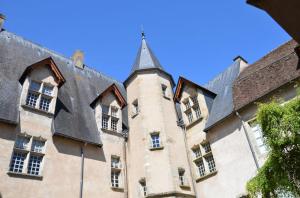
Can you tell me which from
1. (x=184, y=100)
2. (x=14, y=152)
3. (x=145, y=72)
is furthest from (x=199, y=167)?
(x=14, y=152)

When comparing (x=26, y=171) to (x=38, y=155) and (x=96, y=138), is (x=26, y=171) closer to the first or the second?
(x=38, y=155)

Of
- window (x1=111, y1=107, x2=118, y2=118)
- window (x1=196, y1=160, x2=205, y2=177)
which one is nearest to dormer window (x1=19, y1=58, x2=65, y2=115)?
window (x1=111, y1=107, x2=118, y2=118)

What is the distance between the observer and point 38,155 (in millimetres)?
12102

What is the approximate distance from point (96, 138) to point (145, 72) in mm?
5498

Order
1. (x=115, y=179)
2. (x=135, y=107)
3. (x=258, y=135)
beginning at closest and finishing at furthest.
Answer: (x=258, y=135) → (x=115, y=179) → (x=135, y=107)

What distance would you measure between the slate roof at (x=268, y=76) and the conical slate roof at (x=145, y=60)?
5.95m

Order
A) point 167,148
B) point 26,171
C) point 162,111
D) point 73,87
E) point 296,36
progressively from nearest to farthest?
point 296,36, point 26,171, point 167,148, point 162,111, point 73,87

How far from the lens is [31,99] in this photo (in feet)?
44.3

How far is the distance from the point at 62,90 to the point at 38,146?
4.45 meters

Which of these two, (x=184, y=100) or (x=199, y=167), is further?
(x=184, y=100)

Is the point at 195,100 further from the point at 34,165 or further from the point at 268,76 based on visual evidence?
the point at 34,165

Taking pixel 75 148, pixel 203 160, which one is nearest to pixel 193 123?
pixel 203 160

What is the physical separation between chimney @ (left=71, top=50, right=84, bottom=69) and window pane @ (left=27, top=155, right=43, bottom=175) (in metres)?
9.60

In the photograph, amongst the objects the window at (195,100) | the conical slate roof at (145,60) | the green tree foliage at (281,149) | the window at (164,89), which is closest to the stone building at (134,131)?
the window at (195,100)
